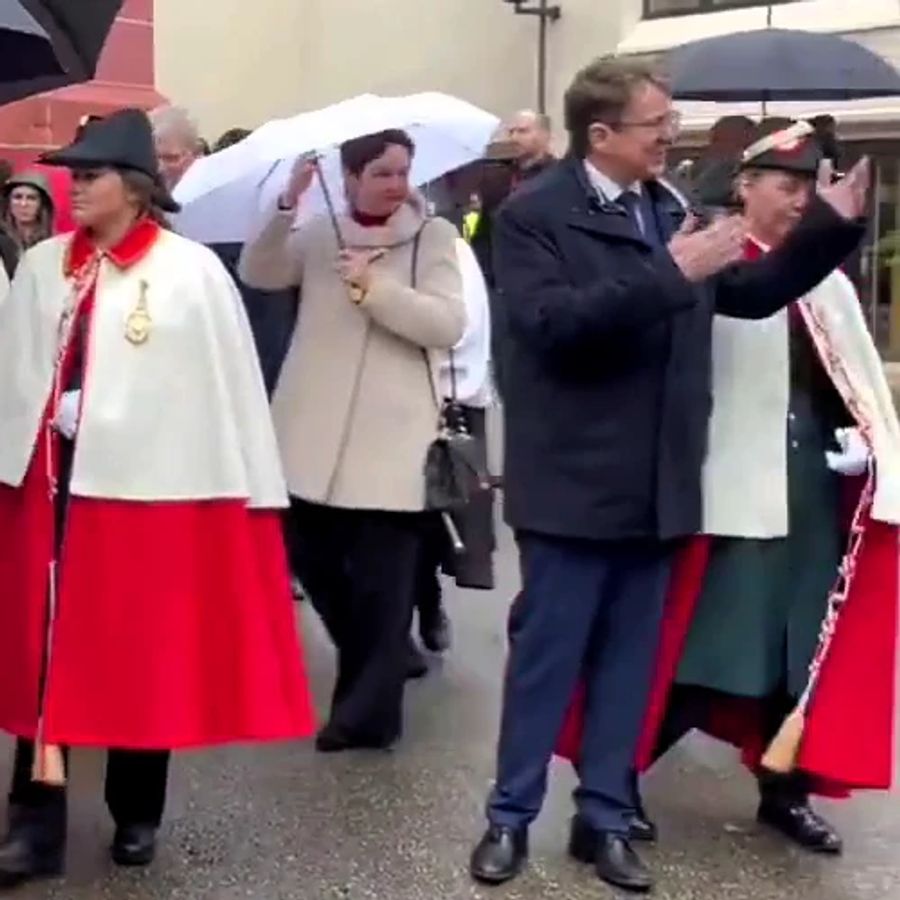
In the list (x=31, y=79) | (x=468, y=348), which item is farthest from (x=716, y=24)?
(x=31, y=79)

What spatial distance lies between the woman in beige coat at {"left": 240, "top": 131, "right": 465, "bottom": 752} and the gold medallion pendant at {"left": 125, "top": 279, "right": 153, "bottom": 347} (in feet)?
3.80

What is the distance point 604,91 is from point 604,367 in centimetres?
59

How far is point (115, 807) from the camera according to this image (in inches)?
194

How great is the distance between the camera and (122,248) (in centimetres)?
464

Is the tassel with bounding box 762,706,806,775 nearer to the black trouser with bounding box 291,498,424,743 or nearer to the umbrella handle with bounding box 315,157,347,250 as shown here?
the black trouser with bounding box 291,498,424,743

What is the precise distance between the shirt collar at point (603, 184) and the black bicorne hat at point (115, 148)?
97 centimetres

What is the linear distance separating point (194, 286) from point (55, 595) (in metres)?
0.74

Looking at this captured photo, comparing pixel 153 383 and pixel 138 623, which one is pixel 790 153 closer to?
pixel 153 383

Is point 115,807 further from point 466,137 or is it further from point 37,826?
point 466,137

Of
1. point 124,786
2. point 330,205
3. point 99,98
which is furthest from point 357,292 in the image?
point 99,98

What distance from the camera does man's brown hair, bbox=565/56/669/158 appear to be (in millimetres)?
4527

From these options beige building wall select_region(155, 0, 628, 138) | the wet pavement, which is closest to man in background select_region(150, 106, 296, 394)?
the wet pavement

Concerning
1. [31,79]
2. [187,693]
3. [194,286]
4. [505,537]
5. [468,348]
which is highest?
[31,79]

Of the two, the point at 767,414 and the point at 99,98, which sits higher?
the point at 99,98
